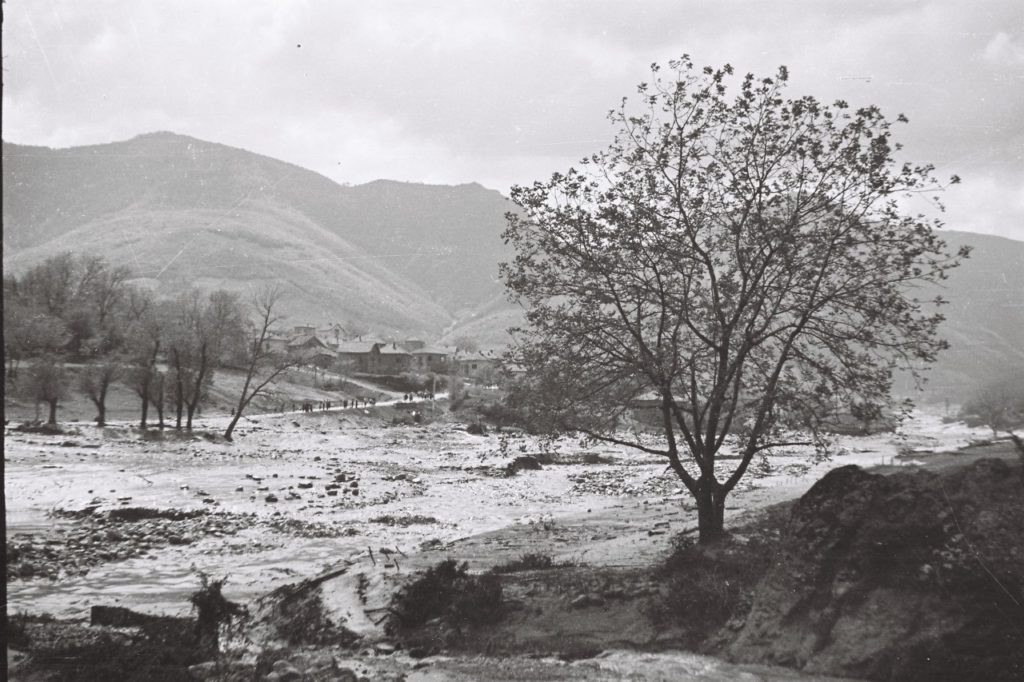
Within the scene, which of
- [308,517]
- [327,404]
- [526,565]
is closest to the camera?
[526,565]

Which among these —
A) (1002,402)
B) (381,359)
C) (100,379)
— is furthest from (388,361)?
(1002,402)

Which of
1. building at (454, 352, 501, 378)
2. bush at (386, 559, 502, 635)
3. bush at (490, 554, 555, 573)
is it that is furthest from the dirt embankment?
building at (454, 352, 501, 378)

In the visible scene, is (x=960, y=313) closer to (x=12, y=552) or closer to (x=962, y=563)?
(x=962, y=563)

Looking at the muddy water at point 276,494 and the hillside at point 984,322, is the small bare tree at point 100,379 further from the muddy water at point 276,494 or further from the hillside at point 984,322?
the hillside at point 984,322

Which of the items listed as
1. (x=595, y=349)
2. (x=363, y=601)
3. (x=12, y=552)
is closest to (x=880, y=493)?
(x=595, y=349)

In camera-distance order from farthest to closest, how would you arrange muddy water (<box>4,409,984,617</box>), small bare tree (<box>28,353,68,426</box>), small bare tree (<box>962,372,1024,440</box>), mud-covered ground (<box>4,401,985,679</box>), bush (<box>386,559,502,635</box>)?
small bare tree (<box>962,372,1024,440</box>), small bare tree (<box>28,353,68,426</box>), muddy water (<box>4,409,984,617</box>), mud-covered ground (<box>4,401,985,679</box>), bush (<box>386,559,502,635</box>)

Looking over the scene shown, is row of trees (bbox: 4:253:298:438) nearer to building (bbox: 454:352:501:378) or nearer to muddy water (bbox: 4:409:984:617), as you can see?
muddy water (bbox: 4:409:984:617)

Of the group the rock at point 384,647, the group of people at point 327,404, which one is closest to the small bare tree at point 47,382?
the group of people at point 327,404

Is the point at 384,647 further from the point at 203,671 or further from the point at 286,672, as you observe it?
the point at 203,671
